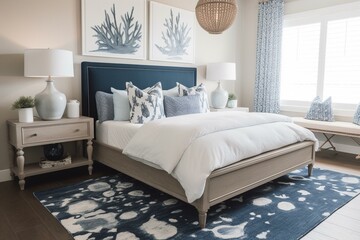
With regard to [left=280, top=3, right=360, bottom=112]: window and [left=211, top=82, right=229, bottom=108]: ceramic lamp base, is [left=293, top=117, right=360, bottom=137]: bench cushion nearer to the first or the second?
[left=280, top=3, right=360, bottom=112]: window

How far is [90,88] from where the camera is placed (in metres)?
3.71

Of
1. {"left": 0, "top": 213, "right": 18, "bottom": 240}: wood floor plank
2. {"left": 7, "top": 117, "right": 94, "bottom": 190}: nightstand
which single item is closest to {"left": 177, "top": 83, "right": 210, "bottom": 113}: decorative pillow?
{"left": 7, "top": 117, "right": 94, "bottom": 190}: nightstand

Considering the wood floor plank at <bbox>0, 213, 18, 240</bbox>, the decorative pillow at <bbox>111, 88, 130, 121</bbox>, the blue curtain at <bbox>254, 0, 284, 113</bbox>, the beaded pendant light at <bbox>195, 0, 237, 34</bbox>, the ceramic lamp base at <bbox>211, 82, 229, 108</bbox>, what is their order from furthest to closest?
the blue curtain at <bbox>254, 0, 284, 113</bbox> → the ceramic lamp base at <bbox>211, 82, 229, 108</bbox> → the decorative pillow at <bbox>111, 88, 130, 121</bbox> → the beaded pendant light at <bbox>195, 0, 237, 34</bbox> → the wood floor plank at <bbox>0, 213, 18, 240</bbox>

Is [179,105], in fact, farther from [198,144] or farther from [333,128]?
[333,128]

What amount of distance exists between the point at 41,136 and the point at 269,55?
4.08 metres

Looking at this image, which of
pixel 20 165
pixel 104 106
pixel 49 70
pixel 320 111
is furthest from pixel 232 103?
pixel 20 165

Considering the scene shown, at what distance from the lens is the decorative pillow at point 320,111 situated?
14.9 ft

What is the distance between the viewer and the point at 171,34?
15.1 ft

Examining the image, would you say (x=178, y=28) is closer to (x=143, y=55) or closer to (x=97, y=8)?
(x=143, y=55)

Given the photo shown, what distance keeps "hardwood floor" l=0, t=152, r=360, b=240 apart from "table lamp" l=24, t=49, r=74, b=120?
730 mm

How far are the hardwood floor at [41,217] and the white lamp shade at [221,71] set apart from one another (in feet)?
8.59

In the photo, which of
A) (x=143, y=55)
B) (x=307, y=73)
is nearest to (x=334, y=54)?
(x=307, y=73)

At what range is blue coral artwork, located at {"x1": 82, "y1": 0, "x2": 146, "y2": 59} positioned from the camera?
3676 mm

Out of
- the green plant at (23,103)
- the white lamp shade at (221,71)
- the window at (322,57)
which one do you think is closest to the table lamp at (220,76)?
the white lamp shade at (221,71)
